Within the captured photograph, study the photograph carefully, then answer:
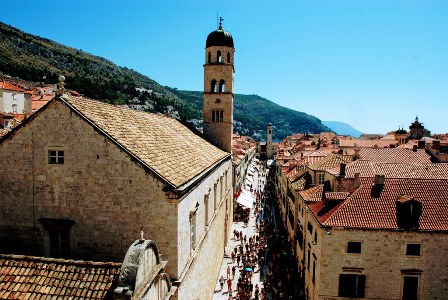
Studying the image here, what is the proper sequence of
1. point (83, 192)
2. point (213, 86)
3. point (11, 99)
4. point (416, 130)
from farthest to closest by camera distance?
point (416, 130), point (11, 99), point (213, 86), point (83, 192)

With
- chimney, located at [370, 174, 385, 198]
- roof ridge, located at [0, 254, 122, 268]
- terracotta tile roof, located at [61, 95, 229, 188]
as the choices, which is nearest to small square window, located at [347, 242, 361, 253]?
chimney, located at [370, 174, 385, 198]

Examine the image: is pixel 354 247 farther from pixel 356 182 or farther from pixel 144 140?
pixel 144 140

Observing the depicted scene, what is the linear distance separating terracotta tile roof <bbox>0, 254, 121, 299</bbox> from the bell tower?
25.5 m

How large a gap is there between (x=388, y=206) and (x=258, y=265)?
13996 millimetres

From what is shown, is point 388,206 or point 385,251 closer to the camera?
point 385,251

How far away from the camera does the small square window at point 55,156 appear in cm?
1284

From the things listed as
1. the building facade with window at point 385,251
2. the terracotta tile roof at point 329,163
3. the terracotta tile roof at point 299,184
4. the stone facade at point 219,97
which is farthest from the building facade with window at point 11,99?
the building facade with window at point 385,251

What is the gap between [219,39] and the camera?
34438 mm

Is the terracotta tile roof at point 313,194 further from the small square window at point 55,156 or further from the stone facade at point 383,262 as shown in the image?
the small square window at point 55,156

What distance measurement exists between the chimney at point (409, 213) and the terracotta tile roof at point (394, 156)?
16426 millimetres

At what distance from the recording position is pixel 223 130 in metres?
35.4

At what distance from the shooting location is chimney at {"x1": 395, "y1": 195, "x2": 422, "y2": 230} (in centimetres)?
1931

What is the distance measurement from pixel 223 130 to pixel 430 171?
1866 centimetres

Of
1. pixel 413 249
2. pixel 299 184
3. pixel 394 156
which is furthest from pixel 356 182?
pixel 394 156
